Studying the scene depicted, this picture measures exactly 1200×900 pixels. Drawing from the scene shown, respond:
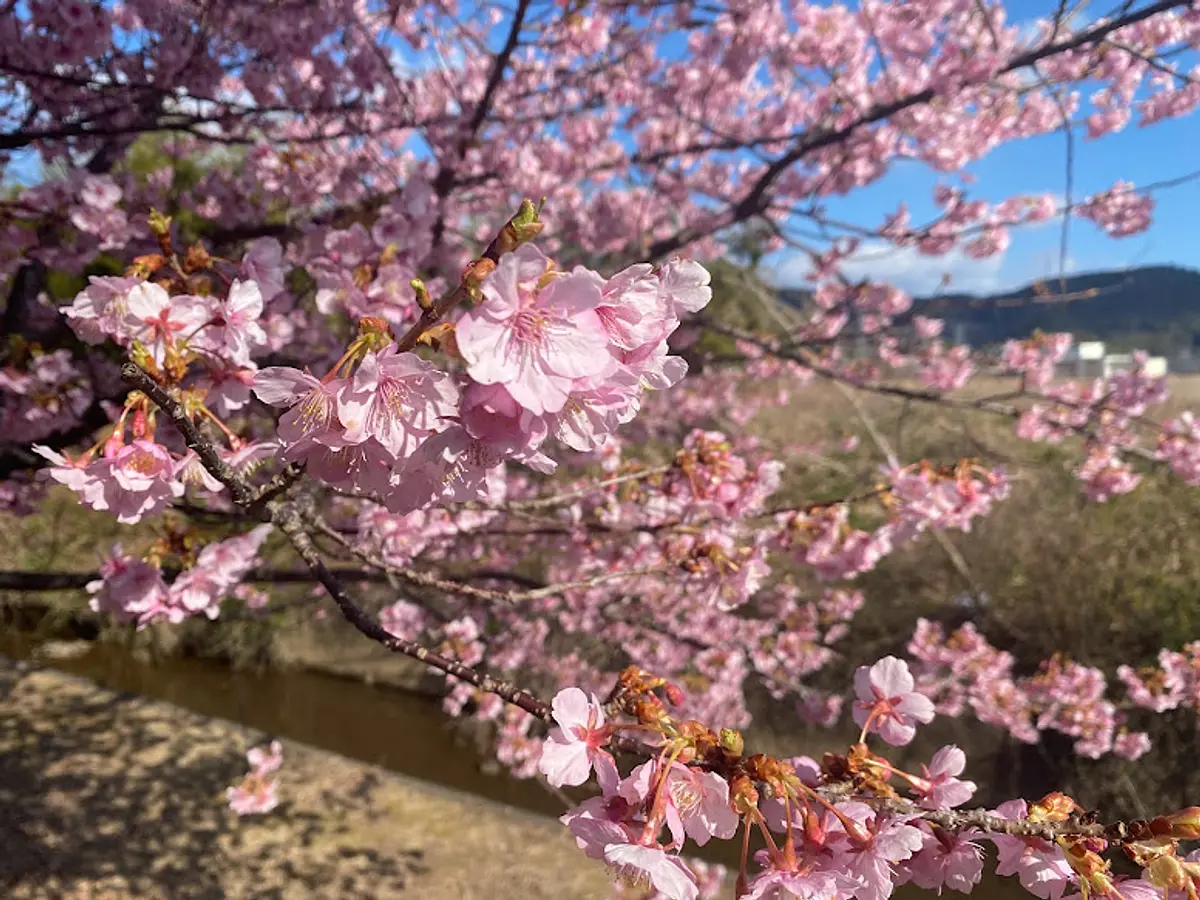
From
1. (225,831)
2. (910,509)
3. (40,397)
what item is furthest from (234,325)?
(225,831)

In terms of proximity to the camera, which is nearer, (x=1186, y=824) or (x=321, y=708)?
(x=1186, y=824)

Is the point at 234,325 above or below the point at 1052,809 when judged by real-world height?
above

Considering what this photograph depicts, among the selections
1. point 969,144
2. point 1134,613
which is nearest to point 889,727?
point 969,144

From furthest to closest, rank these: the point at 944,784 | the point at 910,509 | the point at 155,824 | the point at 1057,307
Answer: the point at 1057,307 < the point at 155,824 < the point at 910,509 < the point at 944,784

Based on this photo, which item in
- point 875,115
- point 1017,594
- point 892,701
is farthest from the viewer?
point 1017,594

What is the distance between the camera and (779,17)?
4.07m

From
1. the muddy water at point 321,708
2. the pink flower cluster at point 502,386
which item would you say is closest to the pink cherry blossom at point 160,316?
the pink flower cluster at point 502,386

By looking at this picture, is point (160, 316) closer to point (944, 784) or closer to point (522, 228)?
point (522, 228)

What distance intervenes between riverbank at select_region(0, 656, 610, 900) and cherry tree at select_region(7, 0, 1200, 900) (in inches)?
A: 14.5

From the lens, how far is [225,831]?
379 cm

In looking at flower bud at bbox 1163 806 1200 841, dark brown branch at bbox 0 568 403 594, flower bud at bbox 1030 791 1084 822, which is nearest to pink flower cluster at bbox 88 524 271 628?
dark brown branch at bbox 0 568 403 594

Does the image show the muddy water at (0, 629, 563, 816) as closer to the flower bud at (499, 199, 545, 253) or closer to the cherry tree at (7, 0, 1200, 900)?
the cherry tree at (7, 0, 1200, 900)

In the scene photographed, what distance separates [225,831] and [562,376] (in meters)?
4.24

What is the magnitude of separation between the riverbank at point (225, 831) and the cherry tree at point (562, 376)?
368 millimetres
